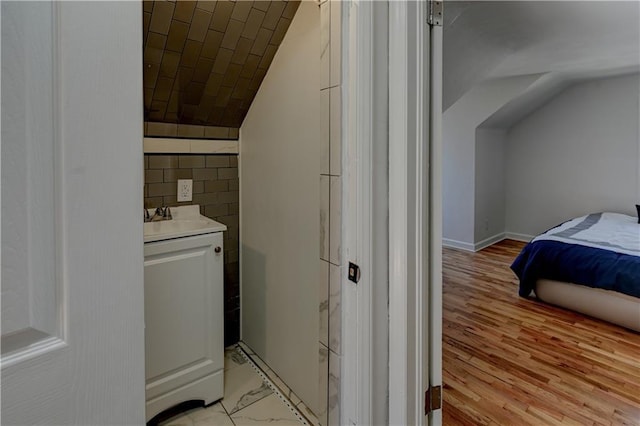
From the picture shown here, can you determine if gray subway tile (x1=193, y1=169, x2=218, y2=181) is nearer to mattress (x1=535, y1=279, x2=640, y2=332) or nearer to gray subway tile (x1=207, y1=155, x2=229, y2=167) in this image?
gray subway tile (x1=207, y1=155, x2=229, y2=167)

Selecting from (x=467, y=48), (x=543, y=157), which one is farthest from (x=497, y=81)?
(x=467, y=48)

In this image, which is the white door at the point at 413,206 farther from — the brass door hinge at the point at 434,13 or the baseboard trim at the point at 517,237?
the baseboard trim at the point at 517,237

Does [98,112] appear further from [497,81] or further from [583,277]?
[497,81]


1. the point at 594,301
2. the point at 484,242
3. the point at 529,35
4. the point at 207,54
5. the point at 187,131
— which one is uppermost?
the point at 529,35

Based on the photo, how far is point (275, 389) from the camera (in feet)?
6.85

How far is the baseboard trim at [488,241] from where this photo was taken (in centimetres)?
526

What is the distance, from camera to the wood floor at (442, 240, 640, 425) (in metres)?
1.98

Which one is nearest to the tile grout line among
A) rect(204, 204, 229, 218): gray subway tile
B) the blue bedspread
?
rect(204, 204, 229, 218): gray subway tile

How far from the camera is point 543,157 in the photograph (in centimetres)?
546

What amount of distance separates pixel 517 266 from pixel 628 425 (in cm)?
185

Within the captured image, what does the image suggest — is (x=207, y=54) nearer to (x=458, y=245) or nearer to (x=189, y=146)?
(x=189, y=146)

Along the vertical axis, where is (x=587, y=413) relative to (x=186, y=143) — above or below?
below

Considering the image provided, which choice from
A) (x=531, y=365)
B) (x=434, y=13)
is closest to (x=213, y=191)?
(x=434, y=13)

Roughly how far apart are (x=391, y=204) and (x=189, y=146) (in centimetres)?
149
